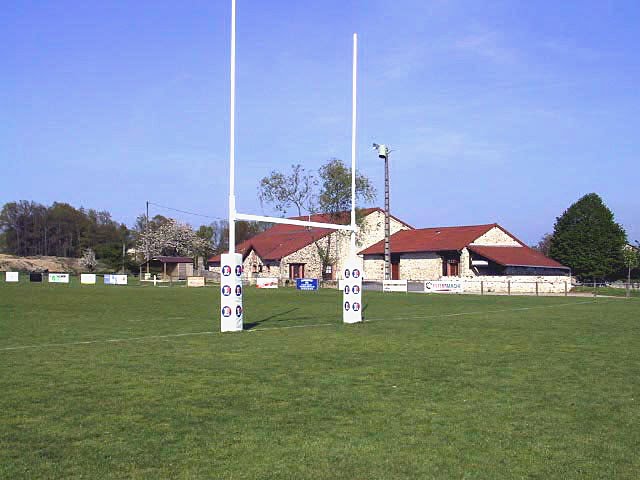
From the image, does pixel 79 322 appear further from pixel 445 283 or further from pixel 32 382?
pixel 445 283

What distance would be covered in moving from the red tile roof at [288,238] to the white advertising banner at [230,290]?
150ft

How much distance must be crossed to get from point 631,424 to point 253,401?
380cm

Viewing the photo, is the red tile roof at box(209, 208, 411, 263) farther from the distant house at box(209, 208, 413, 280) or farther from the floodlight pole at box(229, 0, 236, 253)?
the floodlight pole at box(229, 0, 236, 253)

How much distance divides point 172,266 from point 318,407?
234 ft

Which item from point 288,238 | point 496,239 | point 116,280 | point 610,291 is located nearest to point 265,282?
point 116,280

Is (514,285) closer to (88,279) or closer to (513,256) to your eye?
(513,256)

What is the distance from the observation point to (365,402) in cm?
751

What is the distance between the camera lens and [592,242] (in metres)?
62.8

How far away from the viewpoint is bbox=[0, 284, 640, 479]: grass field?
5.29 metres

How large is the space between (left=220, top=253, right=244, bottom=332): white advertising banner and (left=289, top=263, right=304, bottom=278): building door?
5054 cm

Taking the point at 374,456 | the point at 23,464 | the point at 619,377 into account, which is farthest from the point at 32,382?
the point at 619,377

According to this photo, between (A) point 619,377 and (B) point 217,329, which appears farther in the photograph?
(B) point 217,329

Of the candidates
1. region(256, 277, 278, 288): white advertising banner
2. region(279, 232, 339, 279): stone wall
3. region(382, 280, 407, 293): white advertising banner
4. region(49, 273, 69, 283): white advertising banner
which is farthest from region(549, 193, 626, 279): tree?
region(49, 273, 69, 283): white advertising banner

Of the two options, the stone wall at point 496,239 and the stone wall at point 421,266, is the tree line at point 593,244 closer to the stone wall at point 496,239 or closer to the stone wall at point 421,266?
the stone wall at point 496,239
